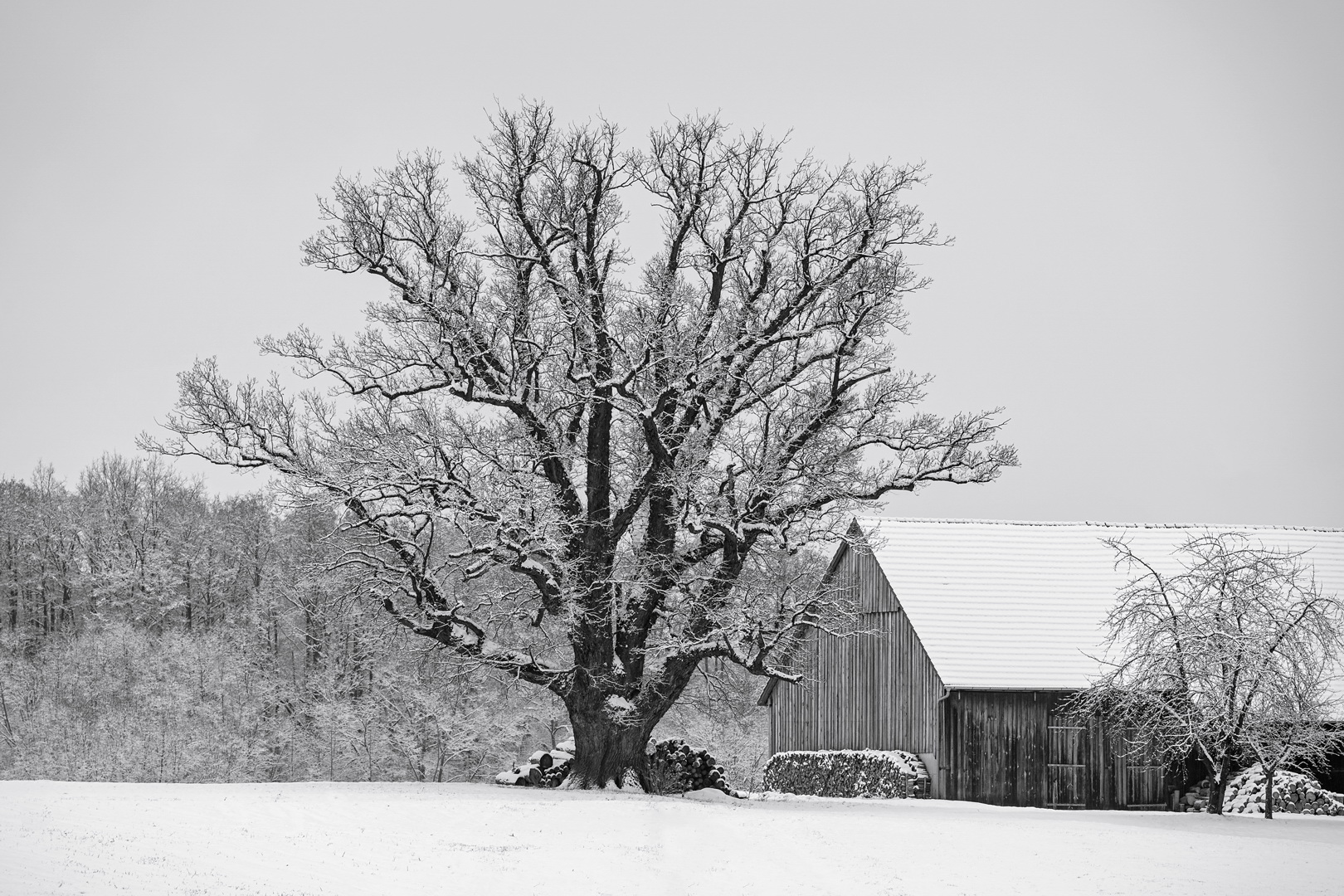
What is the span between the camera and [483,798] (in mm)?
23609

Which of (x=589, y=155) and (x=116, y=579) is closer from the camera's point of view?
(x=589, y=155)

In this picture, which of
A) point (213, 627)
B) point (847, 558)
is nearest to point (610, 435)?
point (847, 558)

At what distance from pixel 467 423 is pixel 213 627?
94.8 feet

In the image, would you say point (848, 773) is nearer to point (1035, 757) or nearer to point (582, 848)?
point (1035, 757)

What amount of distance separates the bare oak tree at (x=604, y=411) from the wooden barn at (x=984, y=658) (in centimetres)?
277

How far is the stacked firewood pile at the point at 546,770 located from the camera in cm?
2772

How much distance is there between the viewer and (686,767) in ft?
94.8

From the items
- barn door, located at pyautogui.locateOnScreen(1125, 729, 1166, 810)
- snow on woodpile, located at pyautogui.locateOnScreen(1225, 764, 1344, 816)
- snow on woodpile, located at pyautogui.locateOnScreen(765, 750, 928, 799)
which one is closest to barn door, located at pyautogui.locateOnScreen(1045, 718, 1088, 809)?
barn door, located at pyautogui.locateOnScreen(1125, 729, 1166, 810)

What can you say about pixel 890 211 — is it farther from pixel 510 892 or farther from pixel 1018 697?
pixel 510 892

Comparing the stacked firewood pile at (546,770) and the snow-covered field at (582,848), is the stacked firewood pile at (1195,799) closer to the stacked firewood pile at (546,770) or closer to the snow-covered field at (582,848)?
the snow-covered field at (582,848)

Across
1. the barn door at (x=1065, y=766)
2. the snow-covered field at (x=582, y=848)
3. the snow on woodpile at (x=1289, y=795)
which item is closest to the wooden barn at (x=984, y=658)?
the barn door at (x=1065, y=766)

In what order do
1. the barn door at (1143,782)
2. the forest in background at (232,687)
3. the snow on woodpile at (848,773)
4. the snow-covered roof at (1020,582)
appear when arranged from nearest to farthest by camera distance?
the barn door at (1143,782)
the snow-covered roof at (1020,582)
the snow on woodpile at (848,773)
the forest in background at (232,687)

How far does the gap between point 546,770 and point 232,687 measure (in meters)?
23.5

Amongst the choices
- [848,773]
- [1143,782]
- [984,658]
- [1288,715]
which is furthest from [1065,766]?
[1288,715]
